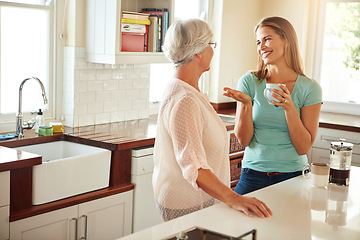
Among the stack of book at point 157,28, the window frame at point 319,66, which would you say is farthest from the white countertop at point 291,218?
the window frame at point 319,66

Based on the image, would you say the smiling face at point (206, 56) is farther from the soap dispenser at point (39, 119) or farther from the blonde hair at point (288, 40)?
the soap dispenser at point (39, 119)

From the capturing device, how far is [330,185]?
2262 mm

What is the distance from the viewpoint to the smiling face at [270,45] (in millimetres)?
2464

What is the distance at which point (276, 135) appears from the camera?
2.43m

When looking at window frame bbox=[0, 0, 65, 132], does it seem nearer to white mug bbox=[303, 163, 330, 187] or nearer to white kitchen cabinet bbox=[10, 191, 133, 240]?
white kitchen cabinet bbox=[10, 191, 133, 240]

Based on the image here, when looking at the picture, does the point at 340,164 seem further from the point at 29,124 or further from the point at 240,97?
the point at 29,124

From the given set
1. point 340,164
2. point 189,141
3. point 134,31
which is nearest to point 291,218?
point 189,141

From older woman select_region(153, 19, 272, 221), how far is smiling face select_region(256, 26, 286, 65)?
0.55 m

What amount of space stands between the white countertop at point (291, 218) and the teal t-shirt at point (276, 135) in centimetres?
25

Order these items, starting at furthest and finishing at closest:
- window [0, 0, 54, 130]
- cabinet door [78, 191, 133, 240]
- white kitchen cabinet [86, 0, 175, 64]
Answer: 1. white kitchen cabinet [86, 0, 175, 64]
2. window [0, 0, 54, 130]
3. cabinet door [78, 191, 133, 240]

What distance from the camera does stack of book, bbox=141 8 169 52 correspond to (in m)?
3.83

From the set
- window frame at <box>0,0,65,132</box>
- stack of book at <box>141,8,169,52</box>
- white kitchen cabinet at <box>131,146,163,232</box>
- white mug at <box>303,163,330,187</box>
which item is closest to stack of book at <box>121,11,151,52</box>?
stack of book at <box>141,8,169,52</box>

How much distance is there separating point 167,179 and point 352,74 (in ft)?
11.7

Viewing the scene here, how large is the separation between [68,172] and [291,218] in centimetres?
149
